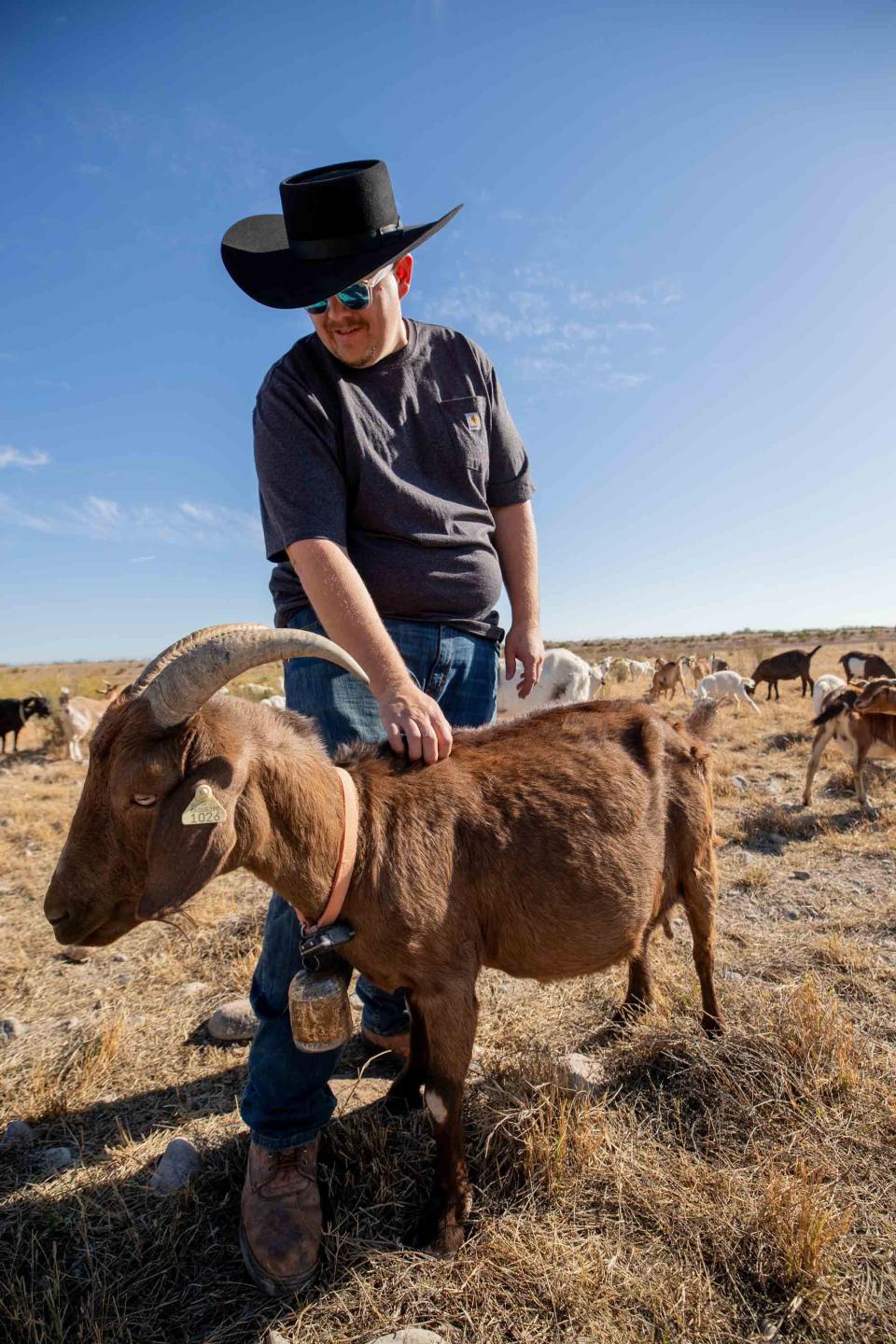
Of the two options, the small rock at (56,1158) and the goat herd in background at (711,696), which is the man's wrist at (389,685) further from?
the small rock at (56,1158)

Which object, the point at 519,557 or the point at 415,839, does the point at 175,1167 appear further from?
the point at 519,557

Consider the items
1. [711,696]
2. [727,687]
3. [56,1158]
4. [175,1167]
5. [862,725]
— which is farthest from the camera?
[727,687]

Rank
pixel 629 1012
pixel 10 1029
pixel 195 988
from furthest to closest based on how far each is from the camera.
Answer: pixel 195 988 → pixel 10 1029 → pixel 629 1012

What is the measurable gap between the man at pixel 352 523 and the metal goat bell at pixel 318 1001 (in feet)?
1.28

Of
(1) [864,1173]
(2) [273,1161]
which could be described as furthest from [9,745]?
(1) [864,1173]

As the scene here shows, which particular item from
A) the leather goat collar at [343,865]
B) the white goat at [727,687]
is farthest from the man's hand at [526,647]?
the white goat at [727,687]

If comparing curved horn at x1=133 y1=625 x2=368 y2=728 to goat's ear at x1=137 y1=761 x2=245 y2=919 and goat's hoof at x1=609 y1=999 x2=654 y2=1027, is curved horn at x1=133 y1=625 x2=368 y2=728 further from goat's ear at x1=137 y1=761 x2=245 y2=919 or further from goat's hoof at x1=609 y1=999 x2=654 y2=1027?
→ goat's hoof at x1=609 y1=999 x2=654 y2=1027

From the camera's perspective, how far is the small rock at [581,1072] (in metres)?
2.84

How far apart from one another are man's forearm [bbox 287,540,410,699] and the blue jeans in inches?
13.6

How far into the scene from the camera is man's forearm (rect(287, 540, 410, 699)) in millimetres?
2162

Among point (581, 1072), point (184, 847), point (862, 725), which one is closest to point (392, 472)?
point (184, 847)

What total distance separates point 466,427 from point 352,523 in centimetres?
66

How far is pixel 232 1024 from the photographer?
3.55 meters

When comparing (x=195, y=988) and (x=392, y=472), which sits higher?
(x=392, y=472)
